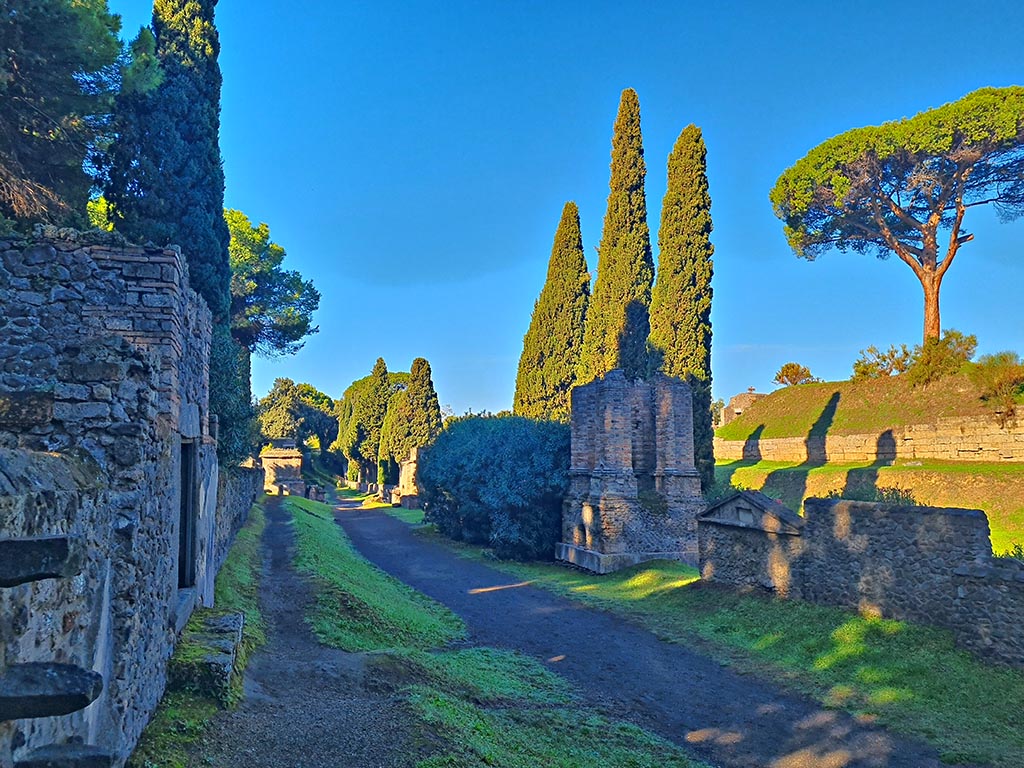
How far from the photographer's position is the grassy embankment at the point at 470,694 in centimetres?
620

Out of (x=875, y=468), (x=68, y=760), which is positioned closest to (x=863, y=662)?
(x=68, y=760)

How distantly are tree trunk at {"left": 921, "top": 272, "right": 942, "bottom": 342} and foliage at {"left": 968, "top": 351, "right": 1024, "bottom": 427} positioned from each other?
264 inches

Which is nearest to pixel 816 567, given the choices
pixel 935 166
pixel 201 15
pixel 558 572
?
pixel 558 572

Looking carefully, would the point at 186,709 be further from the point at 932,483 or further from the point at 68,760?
the point at 932,483

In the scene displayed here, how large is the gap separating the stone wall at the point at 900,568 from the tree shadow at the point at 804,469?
498 inches

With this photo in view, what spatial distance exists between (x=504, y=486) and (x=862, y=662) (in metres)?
12.7

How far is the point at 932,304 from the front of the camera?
104 feet

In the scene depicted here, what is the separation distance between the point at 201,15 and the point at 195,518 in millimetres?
15863

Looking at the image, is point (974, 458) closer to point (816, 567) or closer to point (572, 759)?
point (816, 567)

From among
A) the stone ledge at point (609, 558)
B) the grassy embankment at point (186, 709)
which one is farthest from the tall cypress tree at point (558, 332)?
the grassy embankment at point (186, 709)

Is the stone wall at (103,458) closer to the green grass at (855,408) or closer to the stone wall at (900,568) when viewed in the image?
the stone wall at (900,568)

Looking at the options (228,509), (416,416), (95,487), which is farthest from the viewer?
(416,416)

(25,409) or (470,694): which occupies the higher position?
(25,409)

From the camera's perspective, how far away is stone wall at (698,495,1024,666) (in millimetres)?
8727
